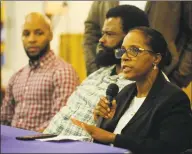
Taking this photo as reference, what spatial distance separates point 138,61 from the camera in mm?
2238

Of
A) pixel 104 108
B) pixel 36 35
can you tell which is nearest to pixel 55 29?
pixel 36 35

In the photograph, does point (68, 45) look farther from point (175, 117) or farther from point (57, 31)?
point (175, 117)

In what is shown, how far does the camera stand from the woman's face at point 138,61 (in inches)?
88.0

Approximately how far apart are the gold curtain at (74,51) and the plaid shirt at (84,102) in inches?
84.7

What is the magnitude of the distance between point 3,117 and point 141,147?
1.73 meters

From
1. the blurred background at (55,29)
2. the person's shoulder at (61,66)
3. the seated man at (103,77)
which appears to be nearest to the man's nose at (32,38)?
the person's shoulder at (61,66)

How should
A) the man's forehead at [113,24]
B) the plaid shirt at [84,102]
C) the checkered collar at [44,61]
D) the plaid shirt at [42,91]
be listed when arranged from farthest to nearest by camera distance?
the checkered collar at [44,61], the plaid shirt at [42,91], the man's forehead at [113,24], the plaid shirt at [84,102]

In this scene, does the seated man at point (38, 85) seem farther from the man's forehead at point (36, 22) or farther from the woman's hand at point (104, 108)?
the woman's hand at point (104, 108)

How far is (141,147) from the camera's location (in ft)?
6.50

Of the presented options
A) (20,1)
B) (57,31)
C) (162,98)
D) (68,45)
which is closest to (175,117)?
(162,98)

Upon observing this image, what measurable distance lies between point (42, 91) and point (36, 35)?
1.52 ft

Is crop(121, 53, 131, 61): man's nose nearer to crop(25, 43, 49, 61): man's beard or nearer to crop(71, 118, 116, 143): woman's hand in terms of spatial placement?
crop(71, 118, 116, 143): woman's hand

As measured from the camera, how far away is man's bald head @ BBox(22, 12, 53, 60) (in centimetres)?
339

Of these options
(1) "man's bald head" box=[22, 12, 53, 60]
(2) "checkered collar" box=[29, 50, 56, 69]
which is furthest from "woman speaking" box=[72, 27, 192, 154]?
(1) "man's bald head" box=[22, 12, 53, 60]
